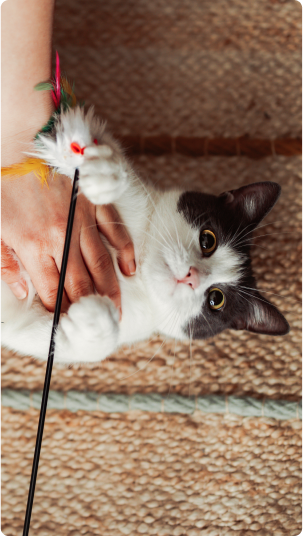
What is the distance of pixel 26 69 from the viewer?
36.7 inches

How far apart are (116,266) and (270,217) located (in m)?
0.67

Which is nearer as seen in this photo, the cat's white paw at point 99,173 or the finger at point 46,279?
the cat's white paw at point 99,173

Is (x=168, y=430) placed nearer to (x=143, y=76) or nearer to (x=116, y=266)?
(x=116, y=266)

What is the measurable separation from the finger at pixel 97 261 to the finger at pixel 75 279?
0.03 m

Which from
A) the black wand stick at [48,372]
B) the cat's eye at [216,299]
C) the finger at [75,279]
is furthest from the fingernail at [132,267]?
the black wand stick at [48,372]

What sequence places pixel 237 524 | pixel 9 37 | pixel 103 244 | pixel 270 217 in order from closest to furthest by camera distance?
pixel 9 37 < pixel 103 244 < pixel 237 524 < pixel 270 217

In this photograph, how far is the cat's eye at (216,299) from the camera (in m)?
1.14

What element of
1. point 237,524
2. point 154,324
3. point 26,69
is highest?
point 26,69

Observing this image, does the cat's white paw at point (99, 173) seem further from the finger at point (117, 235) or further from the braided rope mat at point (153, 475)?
the braided rope mat at point (153, 475)

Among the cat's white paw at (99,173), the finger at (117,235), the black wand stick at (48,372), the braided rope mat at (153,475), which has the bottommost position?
the braided rope mat at (153,475)

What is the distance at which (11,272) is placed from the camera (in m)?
1.04

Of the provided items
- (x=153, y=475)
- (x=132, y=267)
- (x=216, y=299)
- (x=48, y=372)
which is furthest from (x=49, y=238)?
(x=153, y=475)

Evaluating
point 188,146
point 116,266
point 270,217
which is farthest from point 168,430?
point 188,146

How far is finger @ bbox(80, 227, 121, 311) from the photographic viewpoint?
1.04 metres
